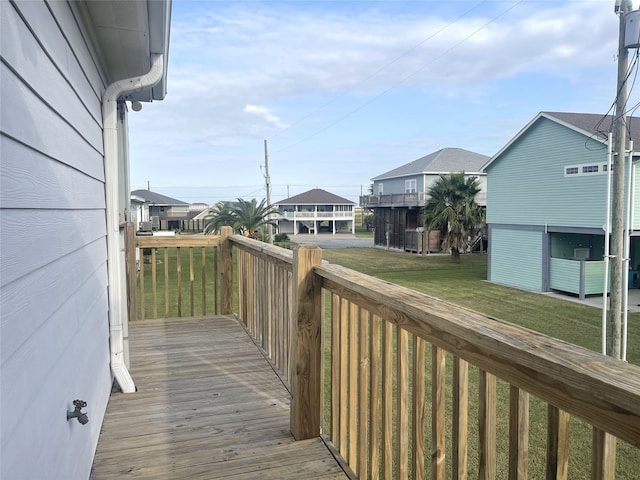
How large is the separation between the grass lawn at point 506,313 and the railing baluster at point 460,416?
103 inches

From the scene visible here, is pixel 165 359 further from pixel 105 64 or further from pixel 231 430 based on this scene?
pixel 105 64

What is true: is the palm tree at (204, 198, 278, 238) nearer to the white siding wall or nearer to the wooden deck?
the wooden deck

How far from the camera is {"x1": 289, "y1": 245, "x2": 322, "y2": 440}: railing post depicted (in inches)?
92.5

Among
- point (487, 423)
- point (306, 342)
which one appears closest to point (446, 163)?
point (306, 342)

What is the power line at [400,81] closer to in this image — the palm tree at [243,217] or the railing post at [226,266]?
the palm tree at [243,217]

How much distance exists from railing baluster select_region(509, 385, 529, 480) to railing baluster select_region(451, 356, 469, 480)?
22 cm

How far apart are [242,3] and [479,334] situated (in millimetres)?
8992

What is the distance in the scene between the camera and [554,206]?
13.5m

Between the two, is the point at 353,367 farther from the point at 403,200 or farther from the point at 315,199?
the point at 315,199

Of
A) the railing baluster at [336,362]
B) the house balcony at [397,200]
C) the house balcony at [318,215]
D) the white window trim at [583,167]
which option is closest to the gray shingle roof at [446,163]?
the house balcony at [397,200]

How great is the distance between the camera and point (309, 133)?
122ft

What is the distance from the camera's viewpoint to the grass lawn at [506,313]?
3.88m

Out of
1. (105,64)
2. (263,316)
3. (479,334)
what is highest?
(105,64)

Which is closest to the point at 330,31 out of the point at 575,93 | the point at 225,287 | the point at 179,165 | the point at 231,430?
the point at 575,93
